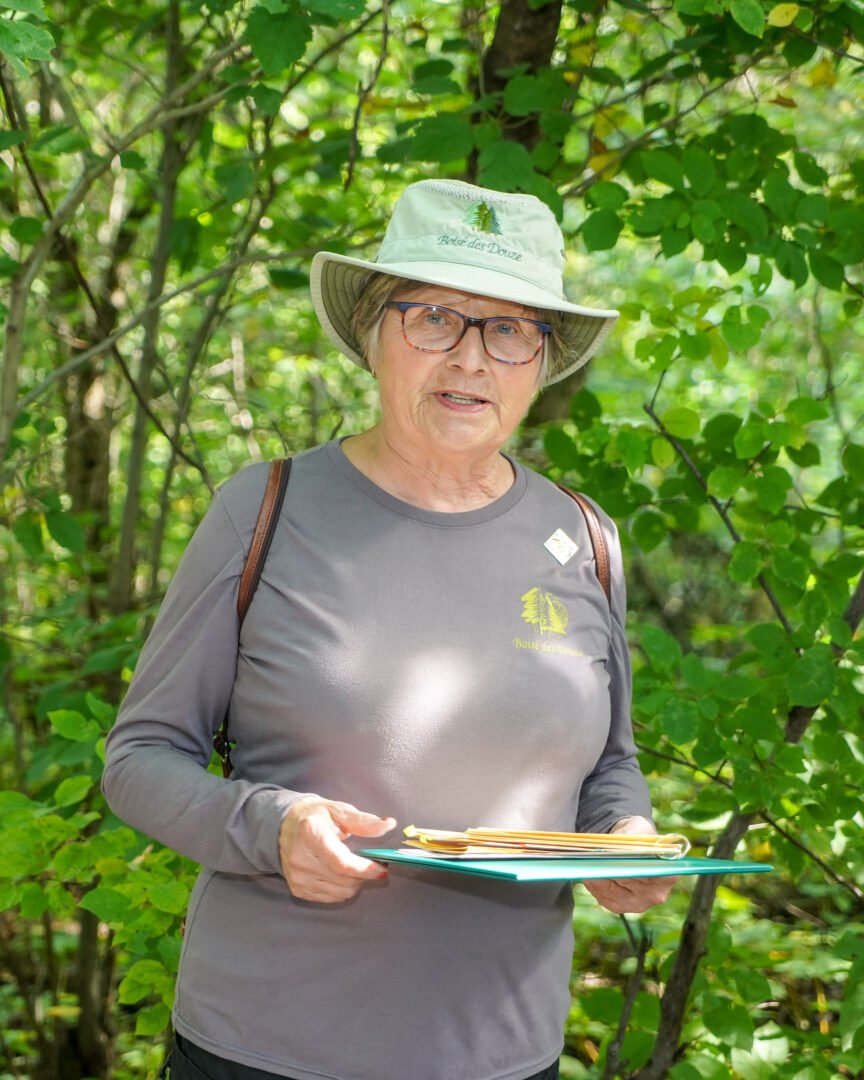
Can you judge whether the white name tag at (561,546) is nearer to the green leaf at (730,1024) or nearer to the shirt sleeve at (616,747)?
the shirt sleeve at (616,747)

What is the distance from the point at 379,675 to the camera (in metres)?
1.53

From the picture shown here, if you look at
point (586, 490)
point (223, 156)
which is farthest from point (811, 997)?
point (223, 156)

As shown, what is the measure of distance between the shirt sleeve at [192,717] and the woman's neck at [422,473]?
199 mm

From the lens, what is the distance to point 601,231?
2.56m

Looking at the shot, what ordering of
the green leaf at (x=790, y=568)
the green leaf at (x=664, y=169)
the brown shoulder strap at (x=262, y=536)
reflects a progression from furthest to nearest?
the green leaf at (x=664, y=169) → the green leaf at (x=790, y=568) → the brown shoulder strap at (x=262, y=536)

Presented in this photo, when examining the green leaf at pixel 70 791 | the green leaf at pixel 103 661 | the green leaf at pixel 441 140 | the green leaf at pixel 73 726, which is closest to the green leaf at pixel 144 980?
the green leaf at pixel 70 791

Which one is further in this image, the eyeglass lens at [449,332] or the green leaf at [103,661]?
the green leaf at [103,661]

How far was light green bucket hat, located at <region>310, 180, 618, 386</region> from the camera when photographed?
166cm

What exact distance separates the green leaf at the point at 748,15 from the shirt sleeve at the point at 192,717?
1.42 m

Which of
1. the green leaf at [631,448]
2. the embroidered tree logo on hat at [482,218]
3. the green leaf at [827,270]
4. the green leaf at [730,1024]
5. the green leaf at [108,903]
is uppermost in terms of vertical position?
the green leaf at [827,270]

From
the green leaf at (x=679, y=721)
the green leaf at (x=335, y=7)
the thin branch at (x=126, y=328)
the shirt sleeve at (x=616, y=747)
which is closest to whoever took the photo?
the shirt sleeve at (x=616, y=747)

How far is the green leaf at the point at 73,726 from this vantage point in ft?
7.27

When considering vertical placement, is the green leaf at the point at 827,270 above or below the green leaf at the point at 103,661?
above

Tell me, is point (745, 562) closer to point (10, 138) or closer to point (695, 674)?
point (695, 674)
